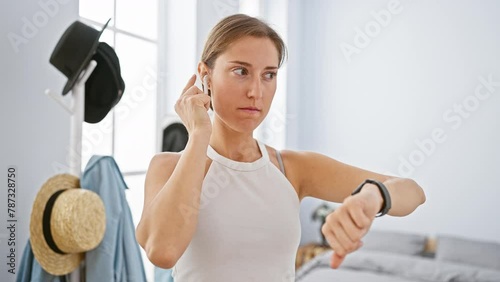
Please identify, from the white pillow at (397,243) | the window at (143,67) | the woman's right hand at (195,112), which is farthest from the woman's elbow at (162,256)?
the white pillow at (397,243)

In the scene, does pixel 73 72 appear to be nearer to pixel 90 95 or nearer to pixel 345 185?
pixel 90 95

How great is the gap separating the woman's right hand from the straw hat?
53 cm

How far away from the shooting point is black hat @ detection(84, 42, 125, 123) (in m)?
1.31

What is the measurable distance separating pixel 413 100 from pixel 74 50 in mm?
3011

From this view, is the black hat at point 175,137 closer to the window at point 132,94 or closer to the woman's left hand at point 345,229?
the window at point 132,94

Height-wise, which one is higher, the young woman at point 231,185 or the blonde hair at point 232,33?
the blonde hair at point 232,33

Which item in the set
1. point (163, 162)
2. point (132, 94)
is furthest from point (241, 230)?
point (132, 94)

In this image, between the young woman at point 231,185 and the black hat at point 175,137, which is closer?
the young woman at point 231,185

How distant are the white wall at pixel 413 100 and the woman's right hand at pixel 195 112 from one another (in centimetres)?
305

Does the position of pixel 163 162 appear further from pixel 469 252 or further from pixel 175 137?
pixel 469 252

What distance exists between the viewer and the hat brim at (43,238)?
1206mm

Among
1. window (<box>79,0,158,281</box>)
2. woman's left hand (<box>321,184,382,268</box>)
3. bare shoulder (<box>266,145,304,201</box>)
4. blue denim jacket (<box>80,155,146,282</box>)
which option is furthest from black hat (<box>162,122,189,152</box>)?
woman's left hand (<box>321,184,382,268</box>)

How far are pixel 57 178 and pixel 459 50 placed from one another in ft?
10.3

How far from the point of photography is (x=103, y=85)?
135 centimetres
